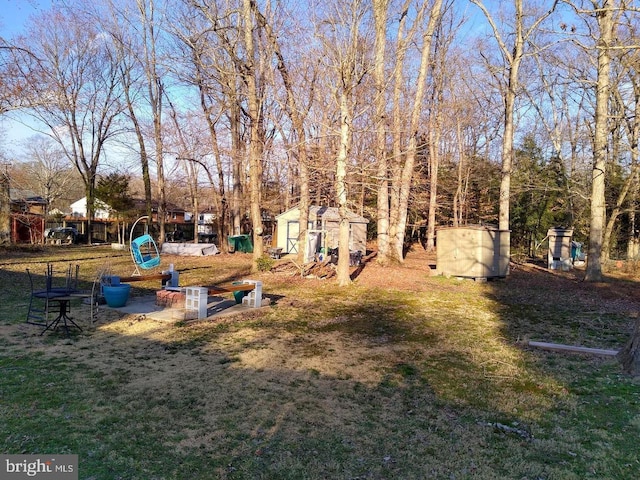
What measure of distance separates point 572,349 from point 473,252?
8.38 meters

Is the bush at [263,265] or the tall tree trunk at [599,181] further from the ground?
the tall tree trunk at [599,181]

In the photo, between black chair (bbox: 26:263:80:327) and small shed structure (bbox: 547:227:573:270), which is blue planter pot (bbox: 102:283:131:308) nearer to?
black chair (bbox: 26:263:80:327)

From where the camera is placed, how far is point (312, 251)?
19.8 metres

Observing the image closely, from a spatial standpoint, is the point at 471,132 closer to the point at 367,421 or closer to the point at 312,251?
→ the point at 312,251

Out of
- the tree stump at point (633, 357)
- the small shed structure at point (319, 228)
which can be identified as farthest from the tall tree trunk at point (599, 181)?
the small shed structure at point (319, 228)

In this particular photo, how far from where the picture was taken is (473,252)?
47.8 ft

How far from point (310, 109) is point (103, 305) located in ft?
35.5

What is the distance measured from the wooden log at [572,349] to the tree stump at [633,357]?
13.6 inches

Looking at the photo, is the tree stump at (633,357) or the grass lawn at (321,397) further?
the tree stump at (633,357)

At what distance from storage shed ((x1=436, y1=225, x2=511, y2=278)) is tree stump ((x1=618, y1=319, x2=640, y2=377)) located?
29.0ft

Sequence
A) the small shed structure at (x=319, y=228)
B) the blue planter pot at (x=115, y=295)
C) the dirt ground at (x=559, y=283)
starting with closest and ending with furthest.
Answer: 1. the blue planter pot at (x=115, y=295)
2. the dirt ground at (x=559, y=283)
3. the small shed structure at (x=319, y=228)

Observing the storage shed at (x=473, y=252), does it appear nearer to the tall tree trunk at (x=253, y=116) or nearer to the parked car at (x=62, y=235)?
the tall tree trunk at (x=253, y=116)

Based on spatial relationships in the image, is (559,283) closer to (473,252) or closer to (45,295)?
(473,252)

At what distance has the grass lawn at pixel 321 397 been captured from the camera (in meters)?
3.27
